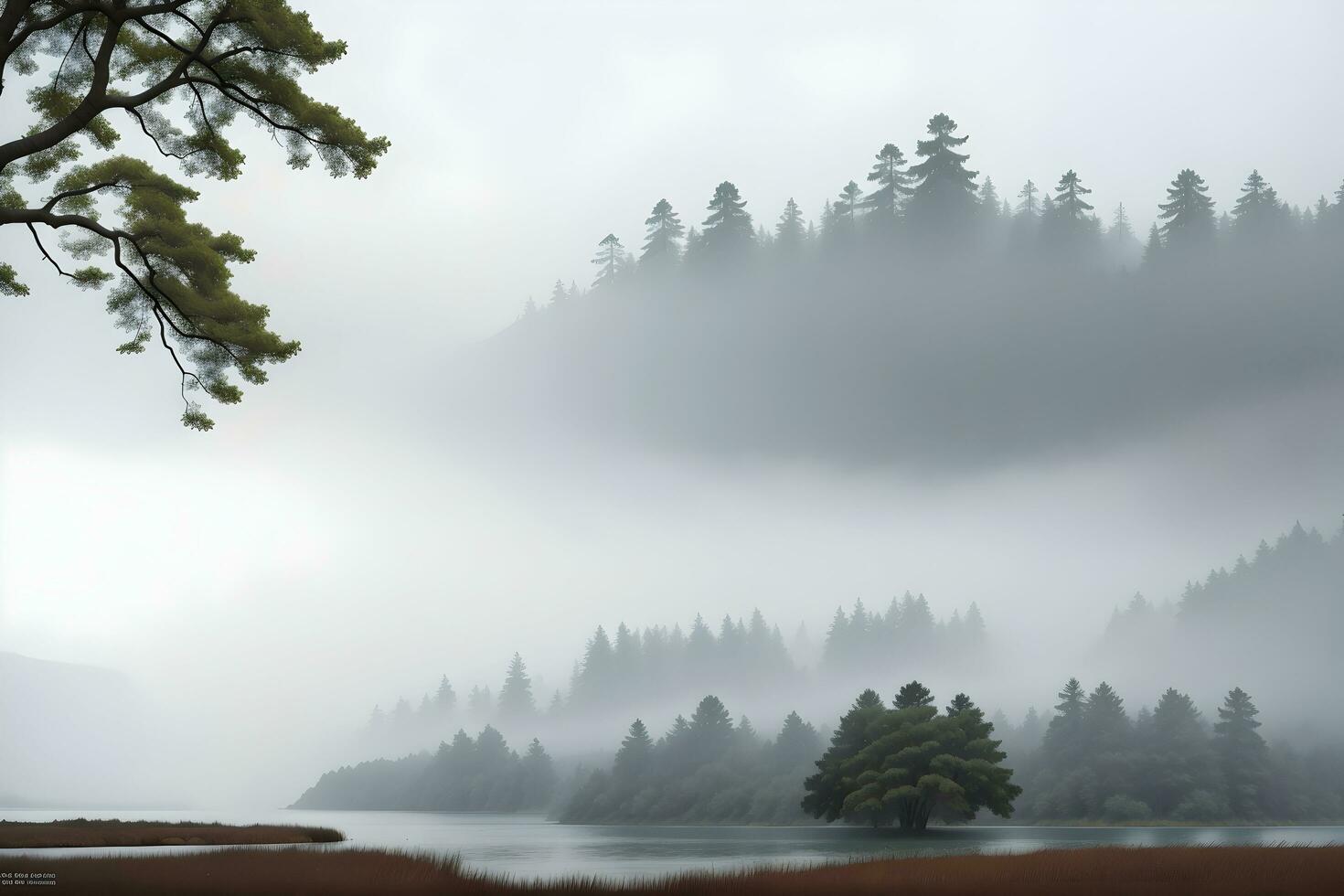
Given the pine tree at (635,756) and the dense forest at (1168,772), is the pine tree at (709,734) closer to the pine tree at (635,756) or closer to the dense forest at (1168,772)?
the pine tree at (635,756)

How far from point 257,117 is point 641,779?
12795 cm

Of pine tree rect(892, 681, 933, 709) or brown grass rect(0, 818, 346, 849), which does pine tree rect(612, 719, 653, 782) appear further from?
brown grass rect(0, 818, 346, 849)

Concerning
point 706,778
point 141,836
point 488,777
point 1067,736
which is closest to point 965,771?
point 1067,736

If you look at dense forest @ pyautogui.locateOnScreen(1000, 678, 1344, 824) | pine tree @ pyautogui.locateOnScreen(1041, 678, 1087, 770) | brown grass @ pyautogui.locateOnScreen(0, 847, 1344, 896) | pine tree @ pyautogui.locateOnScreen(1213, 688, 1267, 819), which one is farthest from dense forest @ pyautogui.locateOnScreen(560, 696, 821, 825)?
brown grass @ pyautogui.locateOnScreen(0, 847, 1344, 896)

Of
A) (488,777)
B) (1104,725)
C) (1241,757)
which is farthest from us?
(488,777)

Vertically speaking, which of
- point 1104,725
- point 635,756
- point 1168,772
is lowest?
point 1168,772

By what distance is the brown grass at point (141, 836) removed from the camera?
4228 centimetres

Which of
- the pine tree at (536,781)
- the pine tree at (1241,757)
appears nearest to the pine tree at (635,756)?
the pine tree at (536,781)

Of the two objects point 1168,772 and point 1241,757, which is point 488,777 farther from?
point 1241,757

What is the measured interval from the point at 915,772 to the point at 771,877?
6292cm

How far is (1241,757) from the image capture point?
397 feet

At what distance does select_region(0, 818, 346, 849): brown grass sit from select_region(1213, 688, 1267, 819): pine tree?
102027mm

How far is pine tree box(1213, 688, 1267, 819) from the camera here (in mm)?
116625

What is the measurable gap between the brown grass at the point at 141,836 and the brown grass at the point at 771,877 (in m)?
10.1
